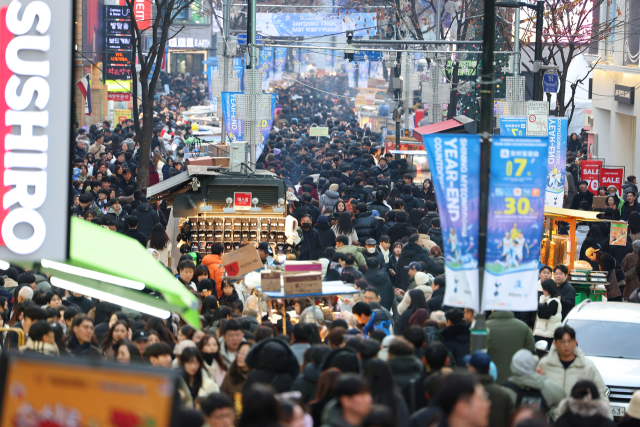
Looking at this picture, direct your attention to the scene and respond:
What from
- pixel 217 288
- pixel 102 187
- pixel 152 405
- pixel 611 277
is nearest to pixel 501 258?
pixel 152 405

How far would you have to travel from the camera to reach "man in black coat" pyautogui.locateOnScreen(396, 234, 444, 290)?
12.6m

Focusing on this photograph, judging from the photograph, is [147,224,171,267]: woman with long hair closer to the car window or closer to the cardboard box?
the cardboard box

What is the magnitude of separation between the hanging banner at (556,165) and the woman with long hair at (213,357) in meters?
9.30

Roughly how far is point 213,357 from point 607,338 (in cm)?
Result: 469

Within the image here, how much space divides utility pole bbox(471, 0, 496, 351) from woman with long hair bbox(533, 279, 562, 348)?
2947 millimetres

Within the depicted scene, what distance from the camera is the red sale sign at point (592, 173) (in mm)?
20875

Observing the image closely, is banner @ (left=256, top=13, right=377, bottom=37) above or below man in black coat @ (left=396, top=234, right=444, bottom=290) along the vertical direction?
above

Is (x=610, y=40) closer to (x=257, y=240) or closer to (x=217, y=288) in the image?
(x=257, y=240)

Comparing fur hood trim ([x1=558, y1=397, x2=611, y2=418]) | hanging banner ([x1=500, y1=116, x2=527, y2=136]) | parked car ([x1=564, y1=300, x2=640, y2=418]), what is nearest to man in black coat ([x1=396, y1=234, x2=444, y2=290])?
parked car ([x1=564, y1=300, x2=640, y2=418])

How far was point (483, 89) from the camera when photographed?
7199mm

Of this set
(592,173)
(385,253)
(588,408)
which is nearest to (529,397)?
A: (588,408)

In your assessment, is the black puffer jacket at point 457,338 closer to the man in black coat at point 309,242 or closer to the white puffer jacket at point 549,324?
the white puffer jacket at point 549,324

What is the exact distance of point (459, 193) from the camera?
7.02m

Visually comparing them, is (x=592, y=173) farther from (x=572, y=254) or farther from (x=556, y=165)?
(x=572, y=254)
